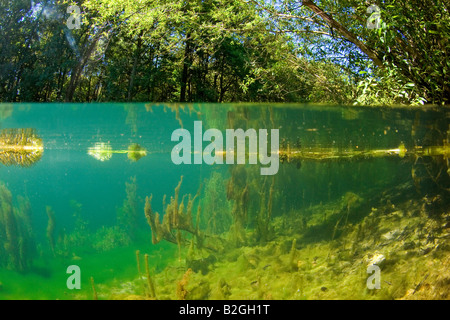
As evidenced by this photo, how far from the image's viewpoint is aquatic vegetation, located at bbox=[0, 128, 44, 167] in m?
4.03

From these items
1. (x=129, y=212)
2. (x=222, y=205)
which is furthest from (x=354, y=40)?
(x=129, y=212)

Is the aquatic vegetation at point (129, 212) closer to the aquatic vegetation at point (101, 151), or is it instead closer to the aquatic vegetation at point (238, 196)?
the aquatic vegetation at point (101, 151)

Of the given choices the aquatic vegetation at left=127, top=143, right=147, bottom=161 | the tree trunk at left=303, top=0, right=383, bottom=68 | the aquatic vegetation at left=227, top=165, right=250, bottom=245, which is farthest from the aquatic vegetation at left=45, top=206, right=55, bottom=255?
the tree trunk at left=303, top=0, right=383, bottom=68

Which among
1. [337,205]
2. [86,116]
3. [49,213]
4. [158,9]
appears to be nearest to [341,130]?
[337,205]

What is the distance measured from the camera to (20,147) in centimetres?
406

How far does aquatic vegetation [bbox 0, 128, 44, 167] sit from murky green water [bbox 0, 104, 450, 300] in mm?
11

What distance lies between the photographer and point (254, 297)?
3605 millimetres

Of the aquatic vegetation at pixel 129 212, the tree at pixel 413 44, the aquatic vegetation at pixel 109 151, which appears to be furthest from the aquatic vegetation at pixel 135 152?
the tree at pixel 413 44

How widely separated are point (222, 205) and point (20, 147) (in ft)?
6.83

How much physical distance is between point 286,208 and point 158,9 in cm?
626

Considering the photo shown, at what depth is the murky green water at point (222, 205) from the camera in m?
3.62

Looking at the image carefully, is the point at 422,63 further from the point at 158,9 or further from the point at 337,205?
the point at 158,9

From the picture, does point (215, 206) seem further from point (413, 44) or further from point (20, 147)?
point (413, 44)

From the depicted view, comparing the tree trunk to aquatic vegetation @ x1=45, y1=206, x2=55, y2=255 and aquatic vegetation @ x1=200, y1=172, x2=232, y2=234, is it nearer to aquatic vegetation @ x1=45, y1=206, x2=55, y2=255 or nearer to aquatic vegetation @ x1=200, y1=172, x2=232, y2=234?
aquatic vegetation @ x1=200, y1=172, x2=232, y2=234
